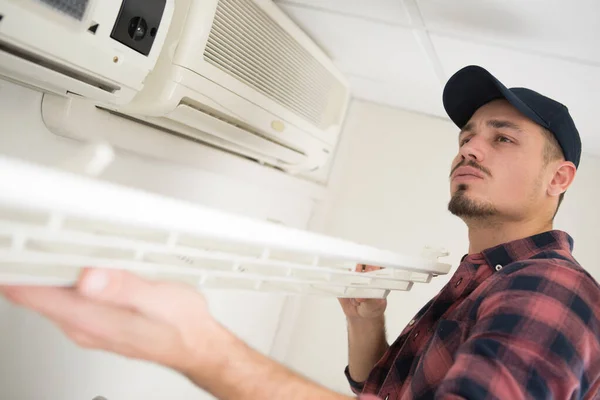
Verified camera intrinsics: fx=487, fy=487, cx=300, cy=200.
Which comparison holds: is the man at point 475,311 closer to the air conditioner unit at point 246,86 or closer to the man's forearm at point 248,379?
the man's forearm at point 248,379

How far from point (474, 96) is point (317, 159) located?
22.2 inches

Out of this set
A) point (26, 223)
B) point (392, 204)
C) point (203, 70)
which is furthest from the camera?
point (392, 204)

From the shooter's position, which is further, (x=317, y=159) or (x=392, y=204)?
(x=392, y=204)

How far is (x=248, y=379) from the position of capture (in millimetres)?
599

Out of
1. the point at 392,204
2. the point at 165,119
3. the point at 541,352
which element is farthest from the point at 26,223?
the point at 392,204

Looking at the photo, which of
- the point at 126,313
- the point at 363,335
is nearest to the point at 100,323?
the point at 126,313

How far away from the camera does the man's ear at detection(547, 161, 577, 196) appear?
1.19m

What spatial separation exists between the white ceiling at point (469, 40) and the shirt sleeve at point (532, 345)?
0.57 m

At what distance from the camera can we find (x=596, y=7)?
3.07 feet

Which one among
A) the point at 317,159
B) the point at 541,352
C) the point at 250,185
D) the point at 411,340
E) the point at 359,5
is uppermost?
the point at 359,5

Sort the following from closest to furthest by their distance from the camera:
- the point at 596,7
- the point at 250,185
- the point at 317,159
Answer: the point at 596,7
the point at 317,159
the point at 250,185

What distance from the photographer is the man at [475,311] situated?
1.54 feet

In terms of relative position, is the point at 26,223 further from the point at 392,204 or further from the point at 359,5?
the point at 392,204

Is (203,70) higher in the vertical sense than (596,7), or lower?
lower
